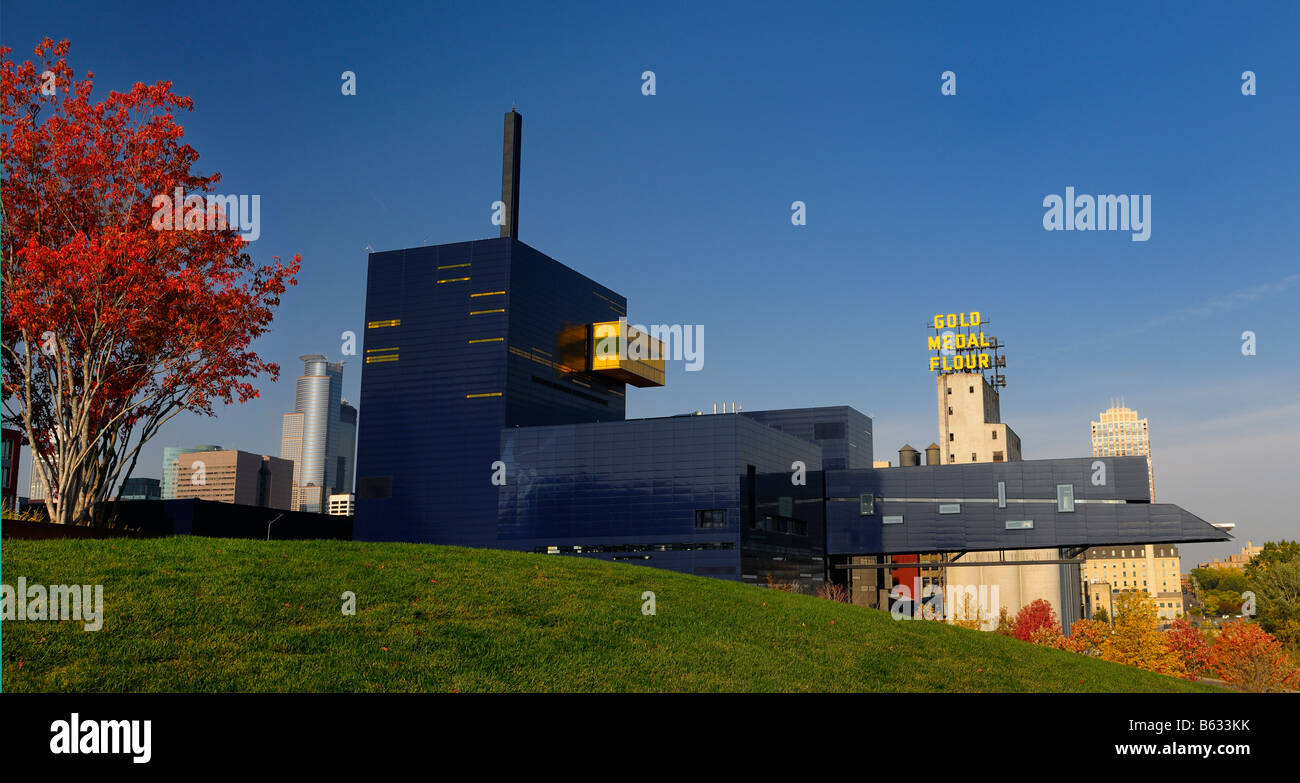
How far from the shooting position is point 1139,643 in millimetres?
62969

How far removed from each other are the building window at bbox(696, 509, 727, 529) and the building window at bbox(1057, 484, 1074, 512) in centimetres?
4038

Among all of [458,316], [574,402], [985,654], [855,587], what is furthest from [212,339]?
[855,587]

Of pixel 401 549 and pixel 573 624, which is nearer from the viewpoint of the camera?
pixel 573 624

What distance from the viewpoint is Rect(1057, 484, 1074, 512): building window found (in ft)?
394

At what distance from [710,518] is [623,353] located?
134ft

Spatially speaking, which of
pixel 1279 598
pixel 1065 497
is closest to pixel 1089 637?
pixel 1065 497

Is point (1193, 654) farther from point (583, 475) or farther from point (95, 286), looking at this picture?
point (583, 475)

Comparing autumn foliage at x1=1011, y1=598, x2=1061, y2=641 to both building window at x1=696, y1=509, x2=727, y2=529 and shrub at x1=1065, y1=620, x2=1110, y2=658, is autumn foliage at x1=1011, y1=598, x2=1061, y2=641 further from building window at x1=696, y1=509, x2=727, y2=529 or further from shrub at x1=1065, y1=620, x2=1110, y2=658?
building window at x1=696, y1=509, x2=727, y2=529

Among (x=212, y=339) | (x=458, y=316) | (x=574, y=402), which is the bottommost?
(x=212, y=339)

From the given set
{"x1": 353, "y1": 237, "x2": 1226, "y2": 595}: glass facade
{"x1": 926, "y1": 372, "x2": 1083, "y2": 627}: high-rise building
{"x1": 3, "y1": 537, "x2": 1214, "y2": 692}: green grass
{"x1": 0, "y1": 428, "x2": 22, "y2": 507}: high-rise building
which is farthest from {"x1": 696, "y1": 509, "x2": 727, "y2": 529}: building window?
{"x1": 3, "y1": 537, "x2": 1214, "y2": 692}: green grass
